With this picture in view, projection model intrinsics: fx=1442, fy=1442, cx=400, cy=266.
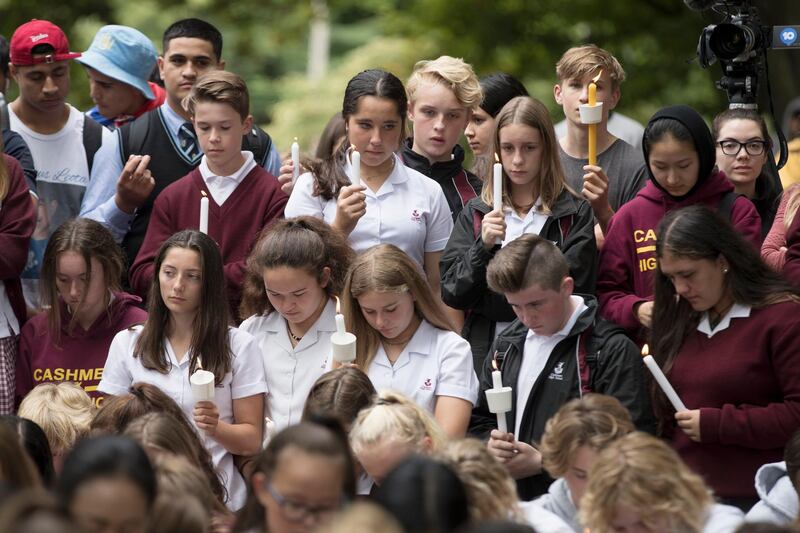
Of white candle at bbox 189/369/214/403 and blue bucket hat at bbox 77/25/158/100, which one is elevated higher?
blue bucket hat at bbox 77/25/158/100

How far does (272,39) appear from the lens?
74.1ft

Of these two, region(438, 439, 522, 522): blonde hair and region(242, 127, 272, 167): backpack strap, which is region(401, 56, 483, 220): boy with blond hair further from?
region(438, 439, 522, 522): blonde hair

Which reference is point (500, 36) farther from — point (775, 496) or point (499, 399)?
point (775, 496)

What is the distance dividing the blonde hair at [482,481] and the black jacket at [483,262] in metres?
1.41

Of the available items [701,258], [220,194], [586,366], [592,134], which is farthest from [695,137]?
[220,194]

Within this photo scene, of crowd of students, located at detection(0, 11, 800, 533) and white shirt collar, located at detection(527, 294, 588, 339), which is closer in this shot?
crowd of students, located at detection(0, 11, 800, 533)

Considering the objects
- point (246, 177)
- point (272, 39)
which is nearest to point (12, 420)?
point (246, 177)

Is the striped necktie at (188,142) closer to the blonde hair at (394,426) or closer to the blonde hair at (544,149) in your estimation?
the blonde hair at (544,149)

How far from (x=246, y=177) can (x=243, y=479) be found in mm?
1488

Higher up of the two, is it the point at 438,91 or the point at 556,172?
the point at 438,91

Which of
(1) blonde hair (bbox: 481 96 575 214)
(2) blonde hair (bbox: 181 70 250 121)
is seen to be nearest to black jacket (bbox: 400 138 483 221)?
(1) blonde hair (bbox: 481 96 575 214)

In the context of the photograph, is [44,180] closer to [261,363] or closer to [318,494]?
[261,363]

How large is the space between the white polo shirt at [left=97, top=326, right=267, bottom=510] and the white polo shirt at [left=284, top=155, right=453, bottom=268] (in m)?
0.81

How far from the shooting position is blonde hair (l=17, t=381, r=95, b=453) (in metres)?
5.76
